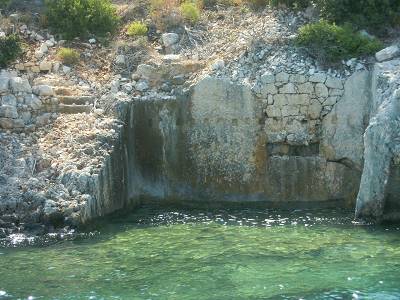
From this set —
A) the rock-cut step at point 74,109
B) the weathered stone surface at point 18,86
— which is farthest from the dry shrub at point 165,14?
the weathered stone surface at point 18,86

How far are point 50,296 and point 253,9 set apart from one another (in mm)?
11294

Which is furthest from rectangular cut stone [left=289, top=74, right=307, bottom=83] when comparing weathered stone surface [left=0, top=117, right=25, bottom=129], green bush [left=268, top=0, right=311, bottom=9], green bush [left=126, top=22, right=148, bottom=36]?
weathered stone surface [left=0, top=117, right=25, bottom=129]

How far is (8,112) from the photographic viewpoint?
16891mm

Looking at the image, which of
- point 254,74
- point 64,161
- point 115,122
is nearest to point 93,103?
point 115,122

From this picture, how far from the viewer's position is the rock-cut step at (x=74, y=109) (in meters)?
17.4

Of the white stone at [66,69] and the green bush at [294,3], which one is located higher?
the green bush at [294,3]

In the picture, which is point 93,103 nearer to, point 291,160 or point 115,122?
point 115,122

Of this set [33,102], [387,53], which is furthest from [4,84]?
[387,53]

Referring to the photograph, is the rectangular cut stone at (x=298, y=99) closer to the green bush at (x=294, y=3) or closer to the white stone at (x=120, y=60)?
the green bush at (x=294, y=3)

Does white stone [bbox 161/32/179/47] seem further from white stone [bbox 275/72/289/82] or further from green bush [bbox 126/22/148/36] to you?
white stone [bbox 275/72/289/82]

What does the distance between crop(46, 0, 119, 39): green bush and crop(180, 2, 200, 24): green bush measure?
1.98 meters

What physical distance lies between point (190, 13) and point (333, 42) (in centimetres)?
438

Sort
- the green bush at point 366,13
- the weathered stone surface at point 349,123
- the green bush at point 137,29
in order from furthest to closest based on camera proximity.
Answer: the green bush at point 137,29 < the green bush at point 366,13 < the weathered stone surface at point 349,123

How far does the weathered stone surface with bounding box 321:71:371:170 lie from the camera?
1662 cm
